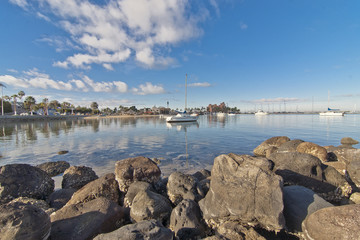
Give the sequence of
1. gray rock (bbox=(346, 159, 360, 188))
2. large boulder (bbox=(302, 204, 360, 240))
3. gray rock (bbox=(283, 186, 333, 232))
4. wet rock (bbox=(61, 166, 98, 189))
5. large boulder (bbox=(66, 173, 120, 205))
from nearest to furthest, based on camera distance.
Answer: large boulder (bbox=(302, 204, 360, 240)), gray rock (bbox=(283, 186, 333, 232)), large boulder (bbox=(66, 173, 120, 205)), gray rock (bbox=(346, 159, 360, 188)), wet rock (bbox=(61, 166, 98, 189))

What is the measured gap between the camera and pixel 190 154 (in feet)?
46.0

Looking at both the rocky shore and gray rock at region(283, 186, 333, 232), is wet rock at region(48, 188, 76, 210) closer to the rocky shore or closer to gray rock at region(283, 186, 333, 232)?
the rocky shore

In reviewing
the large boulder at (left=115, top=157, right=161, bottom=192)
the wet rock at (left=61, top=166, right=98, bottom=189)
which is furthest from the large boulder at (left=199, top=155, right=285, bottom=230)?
the wet rock at (left=61, top=166, right=98, bottom=189)

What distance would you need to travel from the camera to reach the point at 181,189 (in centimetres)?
541

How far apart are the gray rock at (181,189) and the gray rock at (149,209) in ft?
2.49

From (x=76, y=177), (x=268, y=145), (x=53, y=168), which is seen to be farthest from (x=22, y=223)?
(x=268, y=145)

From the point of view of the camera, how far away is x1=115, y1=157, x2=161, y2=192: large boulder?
241 inches

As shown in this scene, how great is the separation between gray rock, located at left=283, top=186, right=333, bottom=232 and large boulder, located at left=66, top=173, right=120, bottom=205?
5.19m

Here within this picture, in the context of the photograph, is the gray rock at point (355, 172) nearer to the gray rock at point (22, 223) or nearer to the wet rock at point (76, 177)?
the gray rock at point (22, 223)

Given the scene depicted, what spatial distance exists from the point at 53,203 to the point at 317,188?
937 cm

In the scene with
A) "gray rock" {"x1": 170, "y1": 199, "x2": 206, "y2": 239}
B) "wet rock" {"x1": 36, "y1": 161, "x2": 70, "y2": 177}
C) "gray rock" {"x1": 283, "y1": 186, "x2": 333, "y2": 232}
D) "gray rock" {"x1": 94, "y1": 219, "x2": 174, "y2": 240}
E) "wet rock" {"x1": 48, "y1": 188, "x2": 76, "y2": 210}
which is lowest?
"wet rock" {"x1": 36, "y1": 161, "x2": 70, "y2": 177}

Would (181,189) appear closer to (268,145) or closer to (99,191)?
(99,191)

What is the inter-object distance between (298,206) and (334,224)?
3.15 ft

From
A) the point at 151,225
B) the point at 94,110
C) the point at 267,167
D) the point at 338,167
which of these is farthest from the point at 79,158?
the point at 94,110
